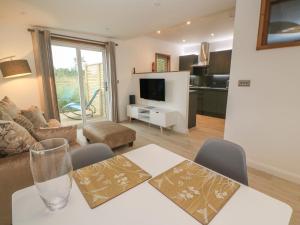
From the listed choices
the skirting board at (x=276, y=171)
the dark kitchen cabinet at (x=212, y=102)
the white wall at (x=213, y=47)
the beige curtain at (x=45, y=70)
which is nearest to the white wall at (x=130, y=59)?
the white wall at (x=213, y=47)

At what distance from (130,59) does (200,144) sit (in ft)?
10.8

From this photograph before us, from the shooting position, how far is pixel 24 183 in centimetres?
142

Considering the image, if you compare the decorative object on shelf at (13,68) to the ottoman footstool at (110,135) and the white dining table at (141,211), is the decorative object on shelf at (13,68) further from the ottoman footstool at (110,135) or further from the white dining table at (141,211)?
the white dining table at (141,211)

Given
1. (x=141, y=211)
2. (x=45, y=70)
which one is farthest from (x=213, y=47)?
(x=141, y=211)

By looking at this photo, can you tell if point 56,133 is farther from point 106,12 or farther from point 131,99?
point 131,99

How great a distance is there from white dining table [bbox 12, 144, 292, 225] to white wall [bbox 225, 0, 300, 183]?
1.72 m

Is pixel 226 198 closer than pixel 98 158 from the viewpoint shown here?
Yes

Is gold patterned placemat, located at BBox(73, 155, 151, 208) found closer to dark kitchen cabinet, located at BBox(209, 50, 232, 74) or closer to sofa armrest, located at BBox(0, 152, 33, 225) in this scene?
sofa armrest, located at BBox(0, 152, 33, 225)

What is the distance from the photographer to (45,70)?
11.4ft

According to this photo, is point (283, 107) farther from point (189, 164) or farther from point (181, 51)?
point (181, 51)

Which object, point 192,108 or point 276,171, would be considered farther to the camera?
point 192,108

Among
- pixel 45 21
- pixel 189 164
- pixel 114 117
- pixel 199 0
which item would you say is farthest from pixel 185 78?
pixel 45 21

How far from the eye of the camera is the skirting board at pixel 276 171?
2078 millimetres

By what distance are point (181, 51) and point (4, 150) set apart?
21.6ft
